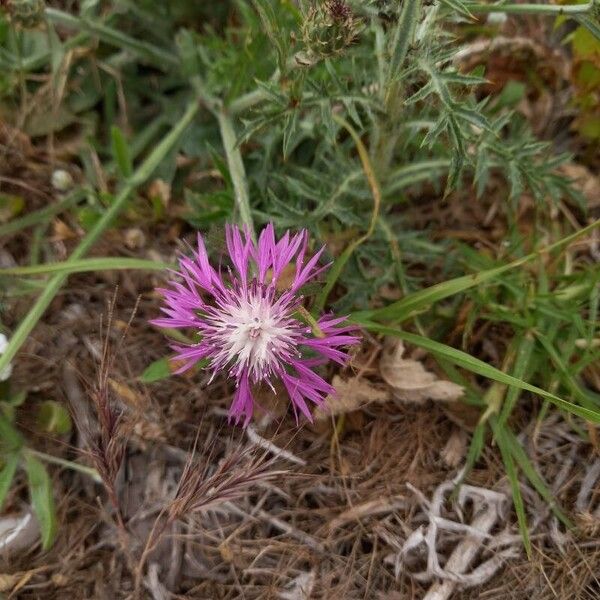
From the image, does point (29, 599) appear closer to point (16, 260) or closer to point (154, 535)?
point (154, 535)

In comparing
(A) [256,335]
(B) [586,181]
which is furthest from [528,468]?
(B) [586,181]

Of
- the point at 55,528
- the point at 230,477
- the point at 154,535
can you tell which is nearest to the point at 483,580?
the point at 230,477

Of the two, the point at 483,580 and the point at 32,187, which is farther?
the point at 32,187

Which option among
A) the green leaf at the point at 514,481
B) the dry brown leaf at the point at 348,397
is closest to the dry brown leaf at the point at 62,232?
the dry brown leaf at the point at 348,397

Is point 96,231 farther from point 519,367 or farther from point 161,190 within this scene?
point 519,367

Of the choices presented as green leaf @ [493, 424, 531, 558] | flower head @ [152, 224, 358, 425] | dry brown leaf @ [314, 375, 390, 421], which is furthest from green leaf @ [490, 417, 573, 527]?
flower head @ [152, 224, 358, 425]

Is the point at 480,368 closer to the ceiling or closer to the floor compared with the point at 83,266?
closer to the floor

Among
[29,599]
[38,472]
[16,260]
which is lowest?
[29,599]
